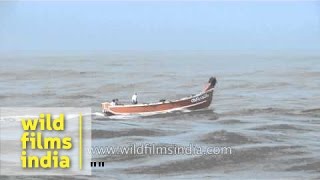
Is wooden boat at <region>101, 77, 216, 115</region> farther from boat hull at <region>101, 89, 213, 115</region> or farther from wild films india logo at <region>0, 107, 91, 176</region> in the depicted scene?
wild films india logo at <region>0, 107, 91, 176</region>

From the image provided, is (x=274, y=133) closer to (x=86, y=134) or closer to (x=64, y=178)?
(x=86, y=134)

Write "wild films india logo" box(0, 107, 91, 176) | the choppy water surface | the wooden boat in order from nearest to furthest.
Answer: "wild films india logo" box(0, 107, 91, 176)
the choppy water surface
the wooden boat

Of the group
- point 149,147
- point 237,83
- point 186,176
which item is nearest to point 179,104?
point 149,147

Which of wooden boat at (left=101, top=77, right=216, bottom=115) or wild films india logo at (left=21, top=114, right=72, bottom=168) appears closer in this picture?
wild films india logo at (left=21, top=114, right=72, bottom=168)

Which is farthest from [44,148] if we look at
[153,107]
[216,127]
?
[153,107]

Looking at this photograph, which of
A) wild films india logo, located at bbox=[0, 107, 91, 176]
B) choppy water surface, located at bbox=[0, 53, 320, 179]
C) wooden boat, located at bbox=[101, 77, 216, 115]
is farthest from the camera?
wooden boat, located at bbox=[101, 77, 216, 115]

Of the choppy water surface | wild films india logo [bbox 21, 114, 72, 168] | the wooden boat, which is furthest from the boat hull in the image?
wild films india logo [bbox 21, 114, 72, 168]

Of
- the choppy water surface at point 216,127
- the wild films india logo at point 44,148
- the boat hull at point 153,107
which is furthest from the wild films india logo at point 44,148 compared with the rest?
the boat hull at point 153,107

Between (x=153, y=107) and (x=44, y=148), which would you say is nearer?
(x=44, y=148)

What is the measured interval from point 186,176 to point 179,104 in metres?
19.7

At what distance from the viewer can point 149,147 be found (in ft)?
104

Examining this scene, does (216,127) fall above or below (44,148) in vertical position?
below

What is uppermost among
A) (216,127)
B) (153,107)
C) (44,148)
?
(153,107)

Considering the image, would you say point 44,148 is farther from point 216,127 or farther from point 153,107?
point 153,107
